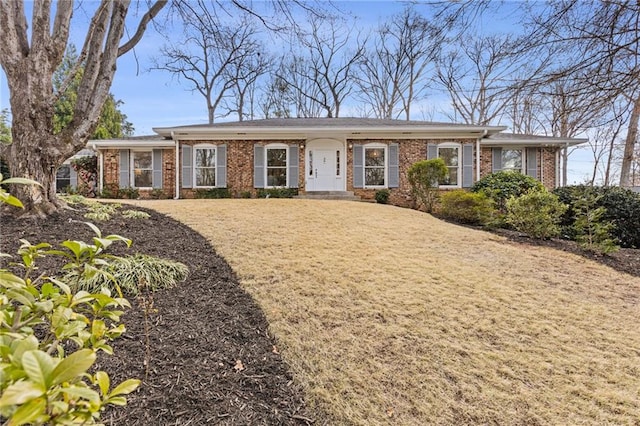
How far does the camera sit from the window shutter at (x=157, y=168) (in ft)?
47.0

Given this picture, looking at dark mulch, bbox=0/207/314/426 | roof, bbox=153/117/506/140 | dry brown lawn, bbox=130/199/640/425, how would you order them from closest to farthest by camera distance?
dark mulch, bbox=0/207/314/426 < dry brown lawn, bbox=130/199/640/425 < roof, bbox=153/117/506/140

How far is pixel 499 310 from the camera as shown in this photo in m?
3.51

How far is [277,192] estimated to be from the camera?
13047 mm

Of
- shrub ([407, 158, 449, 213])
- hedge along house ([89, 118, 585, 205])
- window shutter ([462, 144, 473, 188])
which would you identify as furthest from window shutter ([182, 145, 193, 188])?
Result: window shutter ([462, 144, 473, 188])

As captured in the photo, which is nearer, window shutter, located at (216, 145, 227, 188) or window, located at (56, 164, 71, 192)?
window shutter, located at (216, 145, 227, 188)

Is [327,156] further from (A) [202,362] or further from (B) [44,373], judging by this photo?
(B) [44,373]

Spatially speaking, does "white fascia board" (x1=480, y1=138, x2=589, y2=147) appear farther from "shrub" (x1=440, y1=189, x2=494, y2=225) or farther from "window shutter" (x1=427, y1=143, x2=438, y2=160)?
"shrub" (x1=440, y1=189, x2=494, y2=225)

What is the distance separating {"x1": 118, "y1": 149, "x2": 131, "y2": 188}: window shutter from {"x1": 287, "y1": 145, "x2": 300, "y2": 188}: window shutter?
694cm

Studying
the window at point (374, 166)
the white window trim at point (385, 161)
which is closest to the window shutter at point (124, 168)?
the white window trim at point (385, 161)

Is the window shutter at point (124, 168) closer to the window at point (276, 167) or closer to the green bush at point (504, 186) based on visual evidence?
the window at point (276, 167)

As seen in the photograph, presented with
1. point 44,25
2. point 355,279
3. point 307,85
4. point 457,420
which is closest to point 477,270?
point 355,279

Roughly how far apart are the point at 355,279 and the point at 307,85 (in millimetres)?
23696

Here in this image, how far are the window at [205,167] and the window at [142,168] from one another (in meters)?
2.54

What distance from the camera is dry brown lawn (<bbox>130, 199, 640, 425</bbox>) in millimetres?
2229
